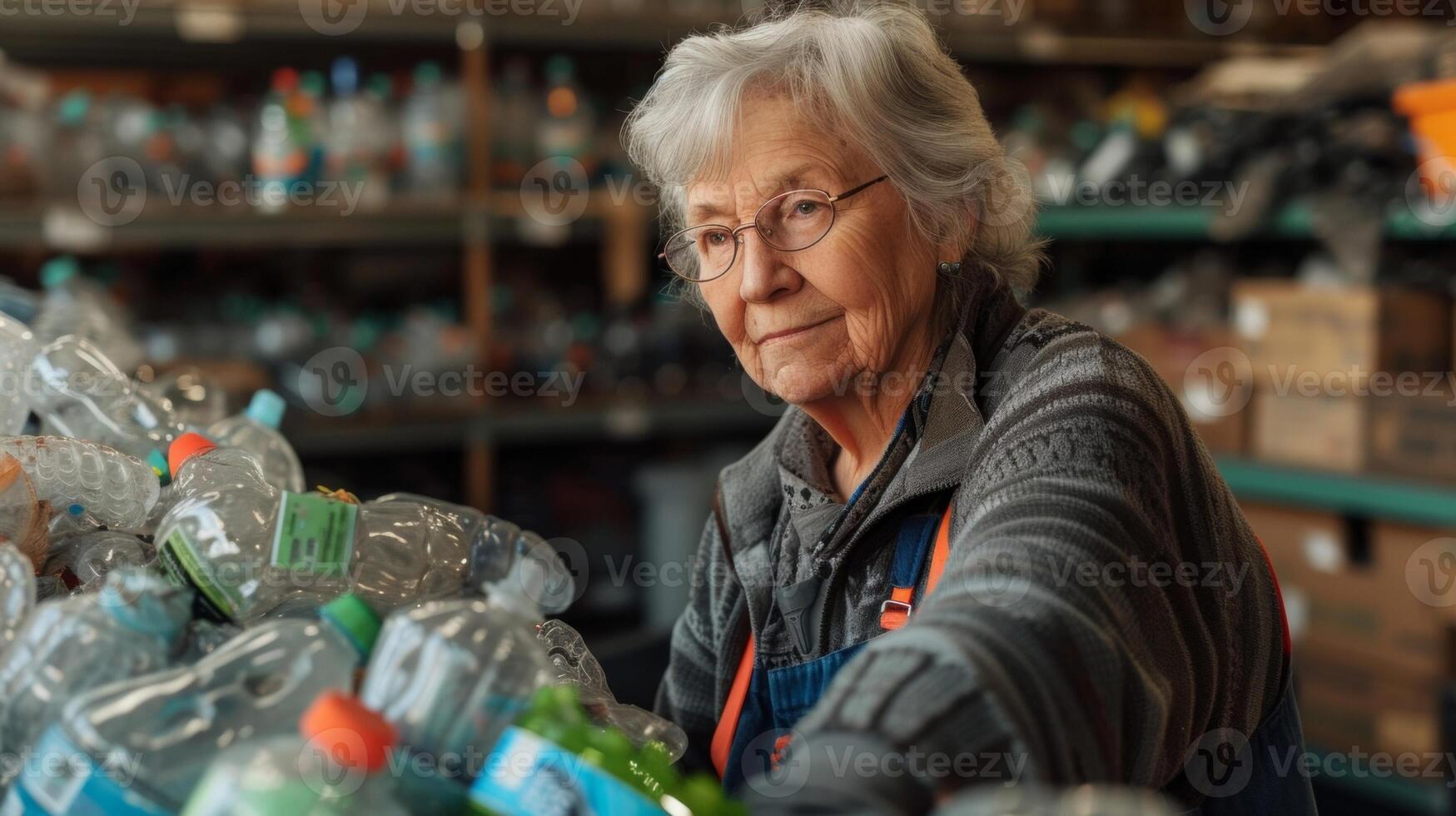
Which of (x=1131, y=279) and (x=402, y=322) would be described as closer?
(x=402, y=322)

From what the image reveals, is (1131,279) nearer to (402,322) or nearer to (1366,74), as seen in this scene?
(1366,74)

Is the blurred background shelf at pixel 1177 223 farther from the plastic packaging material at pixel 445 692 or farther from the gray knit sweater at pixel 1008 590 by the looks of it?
the plastic packaging material at pixel 445 692

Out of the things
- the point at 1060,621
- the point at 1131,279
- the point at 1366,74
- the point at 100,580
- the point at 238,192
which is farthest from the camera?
the point at 1131,279

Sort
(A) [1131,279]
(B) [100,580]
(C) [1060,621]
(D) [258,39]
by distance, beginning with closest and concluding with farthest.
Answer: (C) [1060,621] < (B) [100,580] < (D) [258,39] < (A) [1131,279]

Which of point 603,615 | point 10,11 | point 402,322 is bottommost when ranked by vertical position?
point 603,615

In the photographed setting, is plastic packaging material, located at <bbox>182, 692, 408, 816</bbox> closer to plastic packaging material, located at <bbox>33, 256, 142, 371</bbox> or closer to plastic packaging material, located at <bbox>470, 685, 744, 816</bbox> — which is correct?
plastic packaging material, located at <bbox>470, 685, 744, 816</bbox>

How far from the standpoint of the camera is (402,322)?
144 inches

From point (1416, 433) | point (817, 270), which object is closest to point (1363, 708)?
point (1416, 433)

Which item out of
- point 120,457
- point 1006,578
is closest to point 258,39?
point 120,457

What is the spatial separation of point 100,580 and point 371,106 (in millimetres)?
2606

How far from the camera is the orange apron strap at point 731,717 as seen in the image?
1.44 metres

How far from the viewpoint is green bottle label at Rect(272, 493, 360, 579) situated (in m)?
0.90

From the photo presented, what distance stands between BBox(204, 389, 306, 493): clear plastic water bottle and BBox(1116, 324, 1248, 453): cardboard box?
2.34 metres

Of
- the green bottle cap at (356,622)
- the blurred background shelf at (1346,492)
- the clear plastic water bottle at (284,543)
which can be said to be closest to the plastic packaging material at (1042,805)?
→ the green bottle cap at (356,622)
